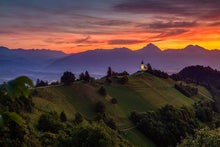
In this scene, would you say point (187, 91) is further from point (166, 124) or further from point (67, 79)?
point (67, 79)

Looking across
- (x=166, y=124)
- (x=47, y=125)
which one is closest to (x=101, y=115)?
(x=47, y=125)

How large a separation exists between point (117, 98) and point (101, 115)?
70.0ft

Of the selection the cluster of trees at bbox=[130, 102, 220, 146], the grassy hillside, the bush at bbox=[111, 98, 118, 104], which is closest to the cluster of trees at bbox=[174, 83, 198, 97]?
the grassy hillside

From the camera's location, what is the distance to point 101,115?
59500 mm

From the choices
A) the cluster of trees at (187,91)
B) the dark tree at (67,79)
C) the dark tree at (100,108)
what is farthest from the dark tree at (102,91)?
the cluster of trees at (187,91)

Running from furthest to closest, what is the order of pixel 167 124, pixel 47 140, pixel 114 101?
pixel 114 101
pixel 167 124
pixel 47 140

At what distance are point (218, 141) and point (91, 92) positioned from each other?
57655mm

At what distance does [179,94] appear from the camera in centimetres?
10869

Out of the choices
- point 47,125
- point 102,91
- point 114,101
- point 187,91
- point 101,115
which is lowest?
point 101,115

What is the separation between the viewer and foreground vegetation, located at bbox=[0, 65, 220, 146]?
2838 cm

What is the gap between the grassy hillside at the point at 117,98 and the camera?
58656mm

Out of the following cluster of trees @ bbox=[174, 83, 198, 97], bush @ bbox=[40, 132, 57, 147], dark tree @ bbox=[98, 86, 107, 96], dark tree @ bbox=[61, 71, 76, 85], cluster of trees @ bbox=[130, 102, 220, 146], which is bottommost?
cluster of trees @ bbox=[130, 102, 220, 146]

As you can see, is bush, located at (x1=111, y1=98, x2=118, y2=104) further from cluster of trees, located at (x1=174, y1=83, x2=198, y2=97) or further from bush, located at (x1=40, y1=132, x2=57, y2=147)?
cluster of trees, located at (x1=174, y1=83, x2=198, y2=97)

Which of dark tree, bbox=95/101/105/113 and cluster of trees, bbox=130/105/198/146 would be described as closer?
cluster of trees, bbox=130/105/198/146
